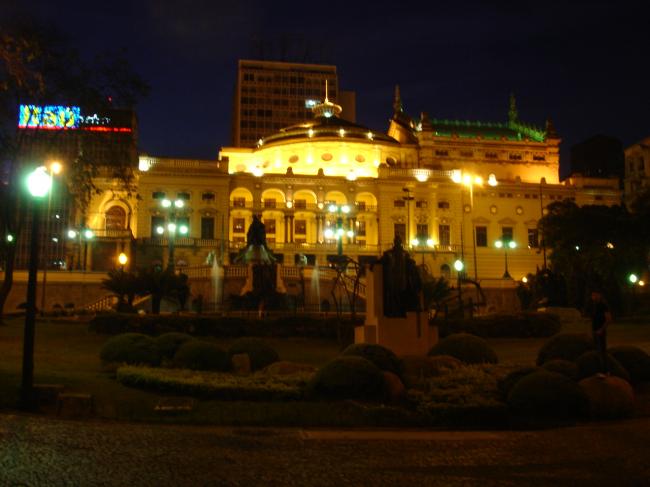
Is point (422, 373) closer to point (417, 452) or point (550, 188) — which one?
point (417, 452)

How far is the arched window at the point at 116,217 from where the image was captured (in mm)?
78562

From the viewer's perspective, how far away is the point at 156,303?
34.8 meters

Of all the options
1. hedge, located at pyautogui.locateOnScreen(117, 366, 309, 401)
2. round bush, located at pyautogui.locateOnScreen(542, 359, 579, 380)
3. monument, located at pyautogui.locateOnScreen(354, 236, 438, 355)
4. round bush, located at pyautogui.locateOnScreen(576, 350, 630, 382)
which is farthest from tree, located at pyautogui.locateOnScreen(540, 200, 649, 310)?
hedge, located at pyautogui.locateOnScreen(117, 366, 309, 401)

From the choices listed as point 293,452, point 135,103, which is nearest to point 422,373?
point 293,452

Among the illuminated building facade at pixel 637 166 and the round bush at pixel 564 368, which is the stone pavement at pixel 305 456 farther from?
the illuminated building facade at pixel 637 166

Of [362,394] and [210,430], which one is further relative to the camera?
[362,394]

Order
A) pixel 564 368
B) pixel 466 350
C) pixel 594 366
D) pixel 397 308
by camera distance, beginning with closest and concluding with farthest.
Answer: pixel 594 366
pixel 564 368
pixel 466 350
pixel 397 308

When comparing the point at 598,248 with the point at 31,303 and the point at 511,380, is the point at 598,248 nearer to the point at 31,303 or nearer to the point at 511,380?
the point at 511,380

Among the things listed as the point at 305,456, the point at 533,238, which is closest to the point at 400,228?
the point at 533,238

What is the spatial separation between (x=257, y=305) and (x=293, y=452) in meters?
28.6

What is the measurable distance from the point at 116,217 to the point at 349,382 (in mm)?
69292

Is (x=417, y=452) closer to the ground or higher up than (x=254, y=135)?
closer to the ground

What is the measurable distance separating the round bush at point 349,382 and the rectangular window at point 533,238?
240 ft

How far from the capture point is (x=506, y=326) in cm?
3123
